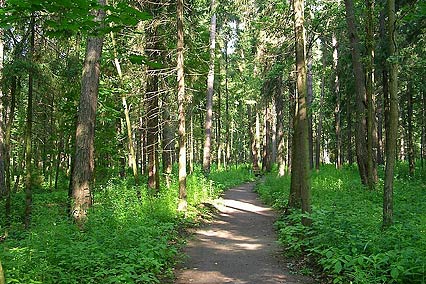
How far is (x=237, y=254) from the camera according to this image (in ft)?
27.6

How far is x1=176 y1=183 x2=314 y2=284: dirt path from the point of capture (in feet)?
21.8

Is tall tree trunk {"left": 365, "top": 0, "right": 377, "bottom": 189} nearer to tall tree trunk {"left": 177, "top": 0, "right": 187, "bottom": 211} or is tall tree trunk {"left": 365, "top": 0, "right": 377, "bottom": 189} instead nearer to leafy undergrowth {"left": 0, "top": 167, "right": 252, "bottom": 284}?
tall tree trunk {"left": 177, "top": 0, "right": 187, "bottom": 211}

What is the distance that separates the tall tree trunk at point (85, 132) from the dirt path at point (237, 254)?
2.74 metres

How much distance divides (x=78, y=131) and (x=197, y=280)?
4.72 m

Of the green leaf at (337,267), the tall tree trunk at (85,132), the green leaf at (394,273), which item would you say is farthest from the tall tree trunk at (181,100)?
the green leaf at (394,273)

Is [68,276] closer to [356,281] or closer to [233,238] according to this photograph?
[356,281]

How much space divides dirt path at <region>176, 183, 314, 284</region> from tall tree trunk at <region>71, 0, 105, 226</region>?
2744 millimetres

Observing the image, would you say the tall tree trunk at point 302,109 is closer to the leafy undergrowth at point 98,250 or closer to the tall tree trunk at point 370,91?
the tall tree trunk at point 370,91

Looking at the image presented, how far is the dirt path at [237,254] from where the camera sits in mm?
6656

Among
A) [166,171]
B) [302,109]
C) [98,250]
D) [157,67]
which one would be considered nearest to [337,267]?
[157,67]

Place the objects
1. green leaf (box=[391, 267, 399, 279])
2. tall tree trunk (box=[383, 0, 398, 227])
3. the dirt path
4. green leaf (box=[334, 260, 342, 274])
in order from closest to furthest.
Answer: green leaf (box=[391, 267, 399, 279]), green leaf (box=[334, 260, 342, 274]), the dirt path, tall tree trunk (box=[383, 0, 398, 227])

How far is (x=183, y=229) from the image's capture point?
10.4m

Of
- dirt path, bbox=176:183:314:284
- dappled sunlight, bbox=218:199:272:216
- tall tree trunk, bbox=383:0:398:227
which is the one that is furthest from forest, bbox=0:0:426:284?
dappled sunlight, bbox=218:199:272:216

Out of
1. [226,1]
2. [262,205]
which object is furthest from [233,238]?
[226,1]
